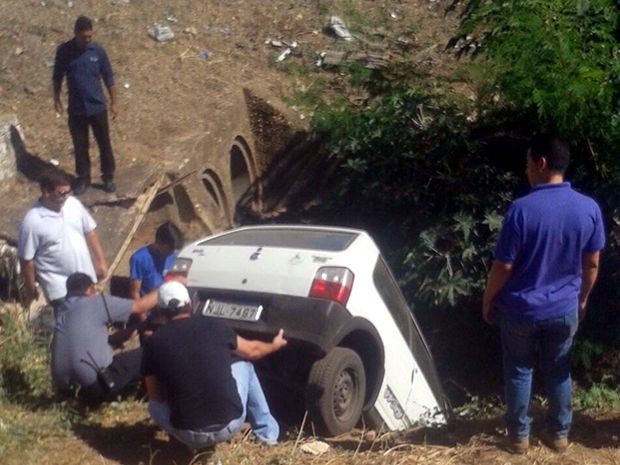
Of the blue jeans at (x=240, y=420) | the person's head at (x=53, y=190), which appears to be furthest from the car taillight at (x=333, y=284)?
the person's head at (x=53, y=190)

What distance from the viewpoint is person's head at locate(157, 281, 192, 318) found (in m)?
5.36

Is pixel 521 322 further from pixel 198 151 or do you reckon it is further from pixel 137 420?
pixel 198 151

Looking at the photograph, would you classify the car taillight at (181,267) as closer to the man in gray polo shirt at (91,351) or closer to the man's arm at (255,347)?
the man in gray polo shirt at (91,351)

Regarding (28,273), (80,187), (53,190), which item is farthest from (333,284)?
(80,187)

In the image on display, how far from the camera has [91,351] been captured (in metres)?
A: 6.37

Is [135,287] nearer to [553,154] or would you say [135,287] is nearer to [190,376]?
[190,376]

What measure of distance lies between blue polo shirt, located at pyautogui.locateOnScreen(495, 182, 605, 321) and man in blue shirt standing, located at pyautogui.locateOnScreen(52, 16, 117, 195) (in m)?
5.91

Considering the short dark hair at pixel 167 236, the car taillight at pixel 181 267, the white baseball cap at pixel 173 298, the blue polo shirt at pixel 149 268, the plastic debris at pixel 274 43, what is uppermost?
the plastic debris at pixel 274 43

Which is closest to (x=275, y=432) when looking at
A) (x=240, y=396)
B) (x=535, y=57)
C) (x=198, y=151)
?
(x=240, y=396)

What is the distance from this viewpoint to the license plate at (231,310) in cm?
617

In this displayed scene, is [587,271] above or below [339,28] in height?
below

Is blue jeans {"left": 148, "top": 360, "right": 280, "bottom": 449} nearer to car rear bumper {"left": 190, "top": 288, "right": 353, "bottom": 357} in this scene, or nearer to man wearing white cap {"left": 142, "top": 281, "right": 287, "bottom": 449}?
man wearing white cap {"left": 142, "top": 281, "right": 287, "bottom": 449}

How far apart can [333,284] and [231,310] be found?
2.11ft

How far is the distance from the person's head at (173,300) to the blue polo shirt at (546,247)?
1605 mm
